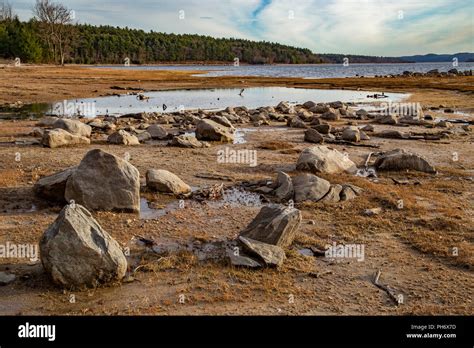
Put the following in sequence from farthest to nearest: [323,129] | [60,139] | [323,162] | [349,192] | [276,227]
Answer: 1. [323,129]
2. [60,139]
3. [323,162]
4. [349,192]
5. [276,227]

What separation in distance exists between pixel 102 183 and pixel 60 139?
8776mm

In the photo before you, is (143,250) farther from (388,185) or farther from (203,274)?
(388,185)

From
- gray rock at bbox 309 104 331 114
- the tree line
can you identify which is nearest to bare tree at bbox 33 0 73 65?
the tree line

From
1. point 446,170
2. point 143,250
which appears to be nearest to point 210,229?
point 143,250

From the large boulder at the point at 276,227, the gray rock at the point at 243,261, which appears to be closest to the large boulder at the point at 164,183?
the large boulder at the point at 276,227

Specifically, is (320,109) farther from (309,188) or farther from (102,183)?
(102,183)

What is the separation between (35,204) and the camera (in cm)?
1159

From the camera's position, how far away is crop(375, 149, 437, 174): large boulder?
1591cm

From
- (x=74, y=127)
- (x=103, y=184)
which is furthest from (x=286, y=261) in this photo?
(x=74, y=127)

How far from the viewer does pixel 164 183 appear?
12.9 meters

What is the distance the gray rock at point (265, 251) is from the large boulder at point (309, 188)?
374 cm

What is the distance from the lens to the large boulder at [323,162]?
1517cm

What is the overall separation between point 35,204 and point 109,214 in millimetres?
2207

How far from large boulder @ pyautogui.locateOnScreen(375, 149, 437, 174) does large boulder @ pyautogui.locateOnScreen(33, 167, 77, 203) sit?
10170 mm
